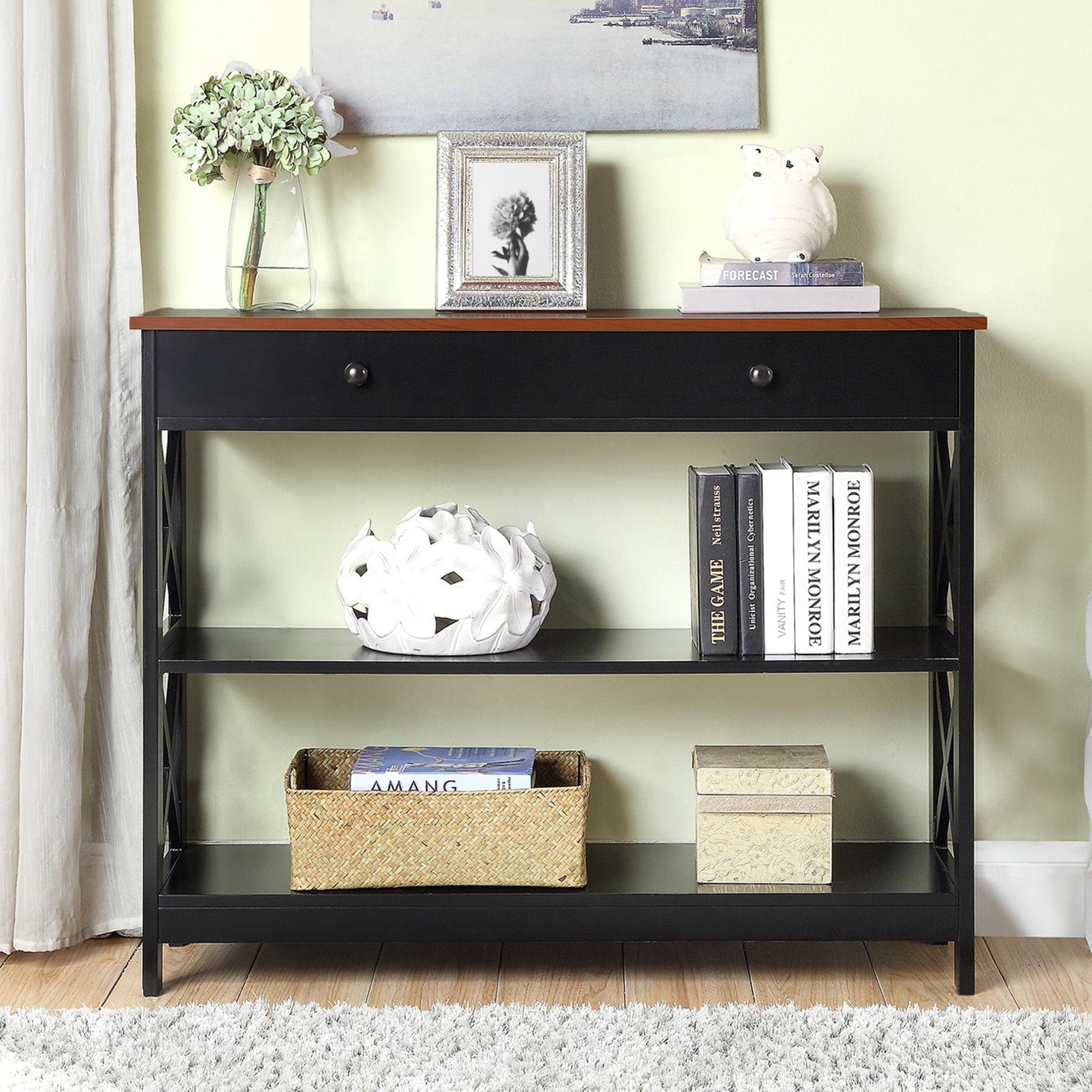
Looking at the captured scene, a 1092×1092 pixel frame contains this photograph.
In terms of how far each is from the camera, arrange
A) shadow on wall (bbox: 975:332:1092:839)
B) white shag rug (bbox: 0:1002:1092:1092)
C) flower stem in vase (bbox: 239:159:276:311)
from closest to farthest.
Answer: white shag rug (bbox: 0:1002:1092:1092) < flower stem in vase (bbox: 239:159:276:311) < shadow on wall (bbox: 975:332:1092:839)

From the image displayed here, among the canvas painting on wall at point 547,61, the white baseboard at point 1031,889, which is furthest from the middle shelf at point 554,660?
the canvas painting on wall at point 547,61

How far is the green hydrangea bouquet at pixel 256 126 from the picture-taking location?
1768 millimetres

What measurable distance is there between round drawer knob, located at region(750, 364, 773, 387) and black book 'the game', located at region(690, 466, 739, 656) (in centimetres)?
15

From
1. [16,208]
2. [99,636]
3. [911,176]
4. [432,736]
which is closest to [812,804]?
[432,736]

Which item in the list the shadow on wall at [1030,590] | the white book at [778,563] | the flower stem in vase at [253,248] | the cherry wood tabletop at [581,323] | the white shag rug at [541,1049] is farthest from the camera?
the shadow on wall at [1030,590]

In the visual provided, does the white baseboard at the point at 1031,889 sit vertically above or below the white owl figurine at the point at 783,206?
below

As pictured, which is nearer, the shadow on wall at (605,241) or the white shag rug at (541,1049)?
the white shag rug at (541,1049)

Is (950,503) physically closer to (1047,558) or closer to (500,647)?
(1047,558)

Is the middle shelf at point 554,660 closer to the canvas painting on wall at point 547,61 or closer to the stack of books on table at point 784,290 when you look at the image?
the stack of books on table at point 784,290

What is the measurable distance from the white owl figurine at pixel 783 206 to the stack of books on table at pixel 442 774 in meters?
0.80

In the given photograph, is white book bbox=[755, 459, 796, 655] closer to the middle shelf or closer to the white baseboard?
the middle shelf

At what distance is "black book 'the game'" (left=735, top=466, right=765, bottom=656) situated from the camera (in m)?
1.72

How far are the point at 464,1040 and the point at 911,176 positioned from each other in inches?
54.9

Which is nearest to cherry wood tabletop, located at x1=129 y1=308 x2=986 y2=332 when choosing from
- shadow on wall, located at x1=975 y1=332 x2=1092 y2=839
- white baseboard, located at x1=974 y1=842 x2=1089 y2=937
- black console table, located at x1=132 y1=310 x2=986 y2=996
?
black console table, located at x1=132 y1=310 x2=986 y2=996
